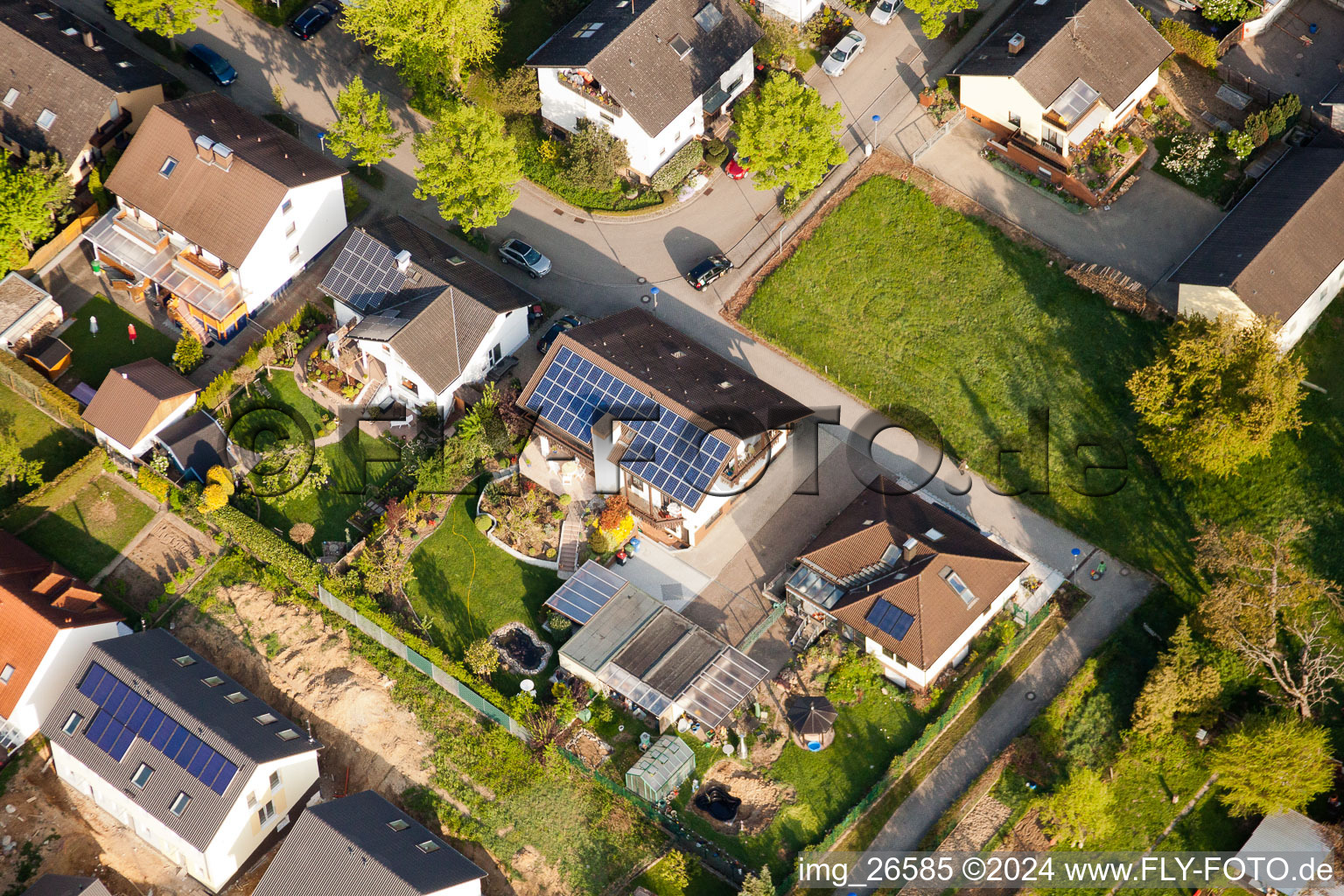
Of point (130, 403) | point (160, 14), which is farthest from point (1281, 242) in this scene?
point (160, 14)

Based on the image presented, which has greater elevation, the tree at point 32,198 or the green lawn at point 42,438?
the tree at point 32,198

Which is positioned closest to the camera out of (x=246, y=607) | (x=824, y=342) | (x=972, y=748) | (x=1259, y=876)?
(x=1259, y=876)

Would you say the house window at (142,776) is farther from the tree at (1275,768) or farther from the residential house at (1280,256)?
the residential house at (1280,256)

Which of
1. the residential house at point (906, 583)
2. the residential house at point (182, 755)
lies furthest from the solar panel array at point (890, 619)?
the residential house at point (182, 755)

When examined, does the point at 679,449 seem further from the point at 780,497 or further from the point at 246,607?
the point at 246,607

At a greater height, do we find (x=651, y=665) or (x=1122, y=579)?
(x=1122, y=579)

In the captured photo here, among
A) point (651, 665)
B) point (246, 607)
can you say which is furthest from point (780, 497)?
point (246, 607)
